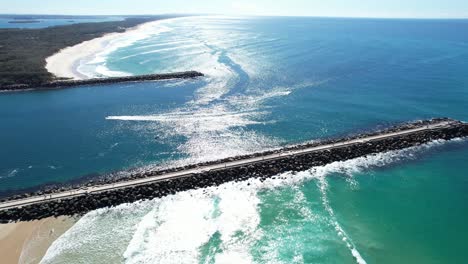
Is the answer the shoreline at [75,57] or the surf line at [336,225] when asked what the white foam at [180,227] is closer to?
the surf line at [336,225]

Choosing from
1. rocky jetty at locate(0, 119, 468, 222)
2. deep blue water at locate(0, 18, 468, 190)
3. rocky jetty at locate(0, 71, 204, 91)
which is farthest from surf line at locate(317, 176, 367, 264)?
rocky jetty at locate(0, 71, 204, 91)

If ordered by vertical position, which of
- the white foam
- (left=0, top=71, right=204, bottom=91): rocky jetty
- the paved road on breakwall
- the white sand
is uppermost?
the white sand

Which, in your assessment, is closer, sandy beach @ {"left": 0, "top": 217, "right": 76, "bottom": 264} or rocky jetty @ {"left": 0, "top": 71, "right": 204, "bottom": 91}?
sandy beach @ {"left": 0, "top": 217, "right": 76, "bottom": 264}

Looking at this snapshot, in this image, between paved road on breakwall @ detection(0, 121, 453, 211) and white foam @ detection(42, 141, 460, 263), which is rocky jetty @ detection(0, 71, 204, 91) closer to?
paved road on breakwall @ detection(0, 121, 453, 211)

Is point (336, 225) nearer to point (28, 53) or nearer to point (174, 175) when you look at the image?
point (174, 175)

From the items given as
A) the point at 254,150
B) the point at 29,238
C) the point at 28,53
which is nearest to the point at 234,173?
the point at 254,150

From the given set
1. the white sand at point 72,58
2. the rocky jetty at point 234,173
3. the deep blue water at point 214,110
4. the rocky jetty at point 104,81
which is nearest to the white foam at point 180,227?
the rocky jetty at point 234,173
